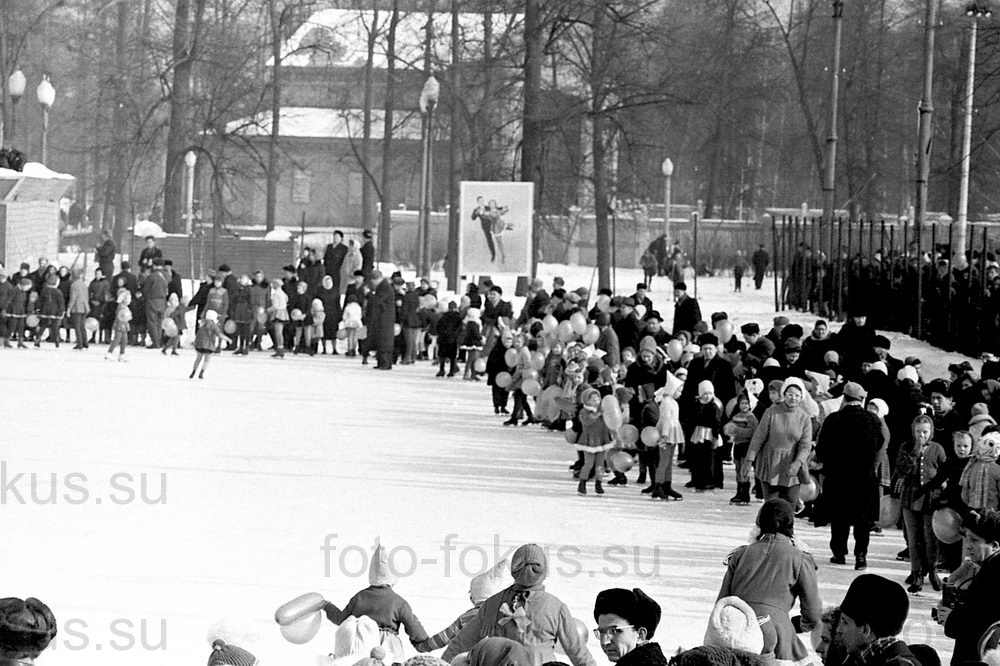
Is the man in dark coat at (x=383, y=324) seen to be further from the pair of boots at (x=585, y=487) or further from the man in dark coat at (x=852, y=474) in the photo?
the man in dark coat at (x=852, y=474)

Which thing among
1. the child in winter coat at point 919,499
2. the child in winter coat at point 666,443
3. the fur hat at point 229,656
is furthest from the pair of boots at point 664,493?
the fur hat at point 229,656

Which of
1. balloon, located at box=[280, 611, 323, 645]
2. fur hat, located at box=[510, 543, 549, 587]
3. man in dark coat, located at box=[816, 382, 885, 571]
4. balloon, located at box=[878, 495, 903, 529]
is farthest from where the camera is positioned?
man in dark coat, located at box=[816, 382, 885, 571]

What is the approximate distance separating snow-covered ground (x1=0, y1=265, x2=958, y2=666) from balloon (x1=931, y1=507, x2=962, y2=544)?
92 cm

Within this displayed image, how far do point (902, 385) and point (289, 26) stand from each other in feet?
154

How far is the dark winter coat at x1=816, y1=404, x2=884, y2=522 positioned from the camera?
1317 centimetres

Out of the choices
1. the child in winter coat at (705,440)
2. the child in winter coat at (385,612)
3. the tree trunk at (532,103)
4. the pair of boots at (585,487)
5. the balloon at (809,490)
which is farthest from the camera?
the tree trunk at (532,103)

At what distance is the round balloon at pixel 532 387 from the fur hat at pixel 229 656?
15628mm

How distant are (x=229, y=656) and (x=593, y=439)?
10562 millimetres

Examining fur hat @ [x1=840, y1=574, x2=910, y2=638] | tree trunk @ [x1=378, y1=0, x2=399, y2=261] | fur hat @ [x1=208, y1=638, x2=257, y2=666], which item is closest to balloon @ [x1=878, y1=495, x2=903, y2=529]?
fur hat @ [x1=840, y1=574, x2=910, y2=638]

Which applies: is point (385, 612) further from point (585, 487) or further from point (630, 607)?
point (585, 487)

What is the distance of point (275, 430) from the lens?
21.1 m

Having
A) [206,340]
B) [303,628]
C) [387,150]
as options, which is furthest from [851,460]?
[387,150]

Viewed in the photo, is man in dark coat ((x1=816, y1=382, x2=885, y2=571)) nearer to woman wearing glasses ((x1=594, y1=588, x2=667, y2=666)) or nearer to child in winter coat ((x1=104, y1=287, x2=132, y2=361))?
woman wearing glasses ((x1=594, y1=588, x2=667, y2=666))

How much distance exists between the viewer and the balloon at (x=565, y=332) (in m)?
23.2
